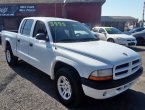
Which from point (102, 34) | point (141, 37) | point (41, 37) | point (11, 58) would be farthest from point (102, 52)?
point (141, 37)

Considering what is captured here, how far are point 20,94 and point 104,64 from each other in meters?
2.32

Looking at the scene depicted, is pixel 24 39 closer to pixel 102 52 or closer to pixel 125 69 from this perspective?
pixel 102 52

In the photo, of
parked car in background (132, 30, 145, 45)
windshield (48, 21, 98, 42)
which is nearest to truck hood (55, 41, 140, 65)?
windshield (48, 21, 98, 42)

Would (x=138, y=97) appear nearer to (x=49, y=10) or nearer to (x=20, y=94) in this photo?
(x=20, y=94)

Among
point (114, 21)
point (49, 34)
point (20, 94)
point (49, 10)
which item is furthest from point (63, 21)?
point (114, 21)

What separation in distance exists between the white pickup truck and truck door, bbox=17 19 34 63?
30mm

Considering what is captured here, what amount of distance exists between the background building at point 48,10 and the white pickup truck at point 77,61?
23552mm

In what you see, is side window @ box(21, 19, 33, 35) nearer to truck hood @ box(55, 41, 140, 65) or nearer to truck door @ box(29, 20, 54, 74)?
truck door @ box(29, 20, 54, 74)

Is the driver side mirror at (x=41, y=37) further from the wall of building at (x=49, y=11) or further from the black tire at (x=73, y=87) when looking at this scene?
the wall of building at (x=49, y=11)

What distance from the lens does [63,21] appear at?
612 cm

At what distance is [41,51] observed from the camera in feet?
18.2

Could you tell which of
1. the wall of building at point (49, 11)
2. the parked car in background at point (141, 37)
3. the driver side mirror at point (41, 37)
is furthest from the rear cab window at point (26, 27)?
the wall of building at point (49, 11)

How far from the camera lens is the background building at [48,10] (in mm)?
29328

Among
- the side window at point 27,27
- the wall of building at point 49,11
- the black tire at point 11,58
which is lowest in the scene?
the black tire at point 11,58
